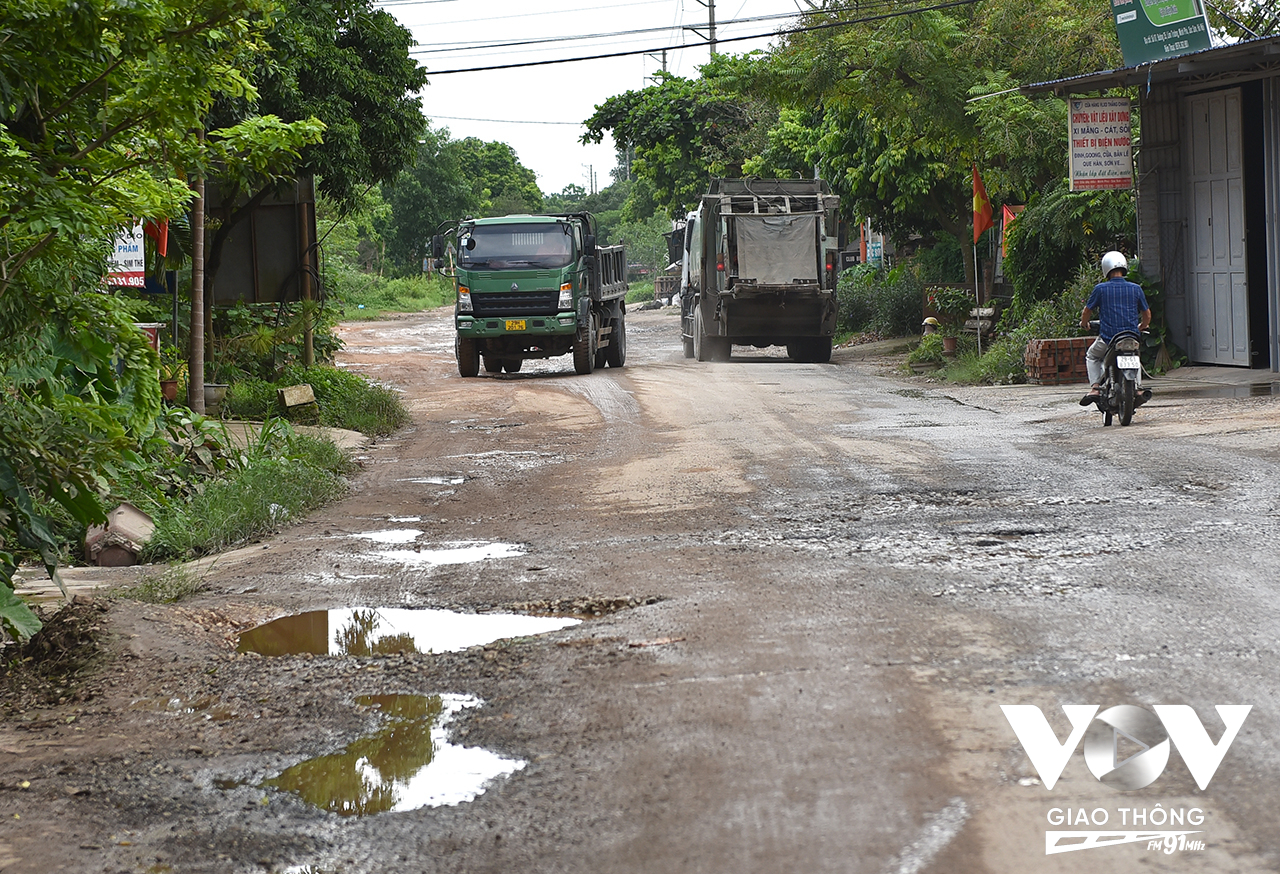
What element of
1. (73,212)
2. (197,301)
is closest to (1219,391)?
(197,301)

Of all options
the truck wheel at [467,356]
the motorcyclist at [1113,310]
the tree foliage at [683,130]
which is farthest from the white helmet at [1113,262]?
the tree foliage at [683,130]

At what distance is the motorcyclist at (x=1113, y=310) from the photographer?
11047 mm

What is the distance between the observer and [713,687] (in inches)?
163

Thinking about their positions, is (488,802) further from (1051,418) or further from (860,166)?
(860,166)

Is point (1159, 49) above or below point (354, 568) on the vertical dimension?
above

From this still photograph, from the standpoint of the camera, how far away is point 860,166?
26.8 meters

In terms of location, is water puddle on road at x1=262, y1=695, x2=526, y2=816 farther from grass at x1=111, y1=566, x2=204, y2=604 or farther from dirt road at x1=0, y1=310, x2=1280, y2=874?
grass at x1=111, y1=566, x2=204, y2=604

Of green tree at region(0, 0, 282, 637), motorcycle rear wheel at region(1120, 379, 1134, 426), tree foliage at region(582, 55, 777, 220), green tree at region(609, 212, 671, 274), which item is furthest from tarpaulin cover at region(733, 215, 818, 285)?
green tree at region(609, 212, 671, 274)

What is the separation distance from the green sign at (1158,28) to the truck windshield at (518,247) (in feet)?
29.4

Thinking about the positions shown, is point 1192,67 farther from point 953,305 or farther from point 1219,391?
point 953,305

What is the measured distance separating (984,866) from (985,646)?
5.43ft

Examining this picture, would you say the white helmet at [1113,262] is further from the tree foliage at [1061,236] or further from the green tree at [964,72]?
the green tree at [964,72]

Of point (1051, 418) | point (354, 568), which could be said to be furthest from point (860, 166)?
point (354, 568)

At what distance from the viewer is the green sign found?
13.7 m
